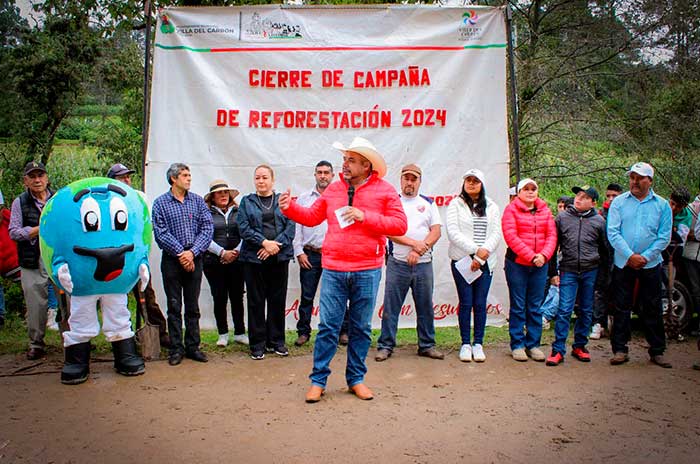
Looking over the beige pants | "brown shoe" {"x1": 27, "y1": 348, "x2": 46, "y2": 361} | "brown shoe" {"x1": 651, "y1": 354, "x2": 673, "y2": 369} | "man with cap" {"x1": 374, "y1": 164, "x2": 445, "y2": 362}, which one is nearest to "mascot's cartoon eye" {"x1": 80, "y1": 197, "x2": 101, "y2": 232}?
the beige pants

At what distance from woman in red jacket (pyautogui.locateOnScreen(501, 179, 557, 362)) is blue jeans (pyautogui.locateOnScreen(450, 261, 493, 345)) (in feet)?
0.89

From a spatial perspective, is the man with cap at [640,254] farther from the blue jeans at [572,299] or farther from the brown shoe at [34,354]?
the brown shoe at [34,354]

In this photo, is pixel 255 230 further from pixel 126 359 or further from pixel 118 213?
pixel 126 359

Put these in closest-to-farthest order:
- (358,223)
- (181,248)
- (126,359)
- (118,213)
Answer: (358,223) → (118,213) → (126,359) → (181,248)

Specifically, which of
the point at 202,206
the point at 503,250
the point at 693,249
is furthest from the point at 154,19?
the point at 693,249

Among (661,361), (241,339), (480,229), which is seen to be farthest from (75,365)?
(661,361)

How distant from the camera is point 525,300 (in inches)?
247

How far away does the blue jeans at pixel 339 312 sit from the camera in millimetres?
4895

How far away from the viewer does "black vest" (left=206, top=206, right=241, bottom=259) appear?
251 inches

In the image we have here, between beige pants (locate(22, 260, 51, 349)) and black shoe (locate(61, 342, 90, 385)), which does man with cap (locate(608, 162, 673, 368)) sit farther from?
beige pants (locate(22, 260, 51, 349))

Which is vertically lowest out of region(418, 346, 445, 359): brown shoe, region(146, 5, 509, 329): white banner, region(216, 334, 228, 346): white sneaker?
region(418, 346, 445, 359): brown shoe

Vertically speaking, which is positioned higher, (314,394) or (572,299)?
(572,299)

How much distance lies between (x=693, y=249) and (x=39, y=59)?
866 centimetres

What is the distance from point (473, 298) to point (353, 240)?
1882 millimetres
